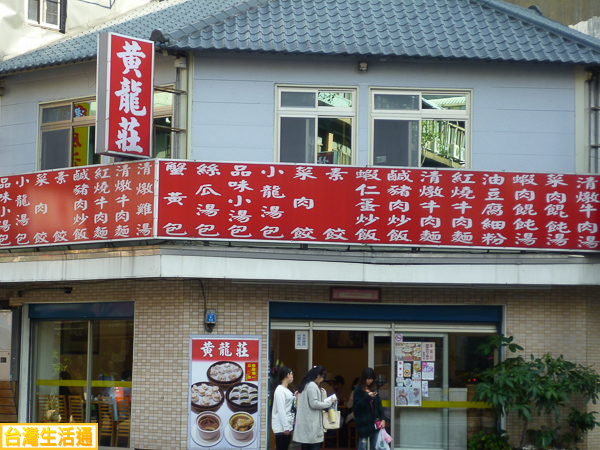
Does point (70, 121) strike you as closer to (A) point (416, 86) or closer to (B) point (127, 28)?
(B) point (127, 28)

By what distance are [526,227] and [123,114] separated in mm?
6648

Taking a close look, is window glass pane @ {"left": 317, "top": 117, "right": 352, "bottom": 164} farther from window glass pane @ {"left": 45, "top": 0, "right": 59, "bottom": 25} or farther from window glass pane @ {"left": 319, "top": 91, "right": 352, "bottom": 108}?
window glass pane @ {"left": 45, "top": 0, "right": 59, "bottom": 25}

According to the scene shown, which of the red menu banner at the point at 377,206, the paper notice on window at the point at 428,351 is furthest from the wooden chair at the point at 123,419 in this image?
the paper notice on window at the point at 428,351

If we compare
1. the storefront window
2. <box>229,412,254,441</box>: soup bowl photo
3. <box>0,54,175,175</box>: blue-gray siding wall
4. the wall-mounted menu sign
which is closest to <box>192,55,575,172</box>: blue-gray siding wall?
<box>0,54,175,175</box>: blue-gray siding wall

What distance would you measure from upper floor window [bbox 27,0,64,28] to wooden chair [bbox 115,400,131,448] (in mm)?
8171

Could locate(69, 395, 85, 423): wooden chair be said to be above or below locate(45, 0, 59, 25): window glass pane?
below

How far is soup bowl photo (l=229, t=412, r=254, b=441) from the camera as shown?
1462 cm

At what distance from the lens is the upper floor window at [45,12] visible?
18.5 metres

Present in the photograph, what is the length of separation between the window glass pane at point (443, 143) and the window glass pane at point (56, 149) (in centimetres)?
654

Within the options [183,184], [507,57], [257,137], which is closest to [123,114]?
[183,184]

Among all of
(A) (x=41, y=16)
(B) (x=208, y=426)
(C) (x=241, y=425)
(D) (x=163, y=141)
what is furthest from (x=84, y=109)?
(C) (x=241, y=425)

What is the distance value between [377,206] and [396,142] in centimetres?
151

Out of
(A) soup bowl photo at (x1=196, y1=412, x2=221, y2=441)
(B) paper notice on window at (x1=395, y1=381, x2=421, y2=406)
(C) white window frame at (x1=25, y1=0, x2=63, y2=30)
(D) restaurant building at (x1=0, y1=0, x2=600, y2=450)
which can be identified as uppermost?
(C) white window frame at (x1=25, y1=0, x2=63, y2=30)

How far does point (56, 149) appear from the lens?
1681cm
